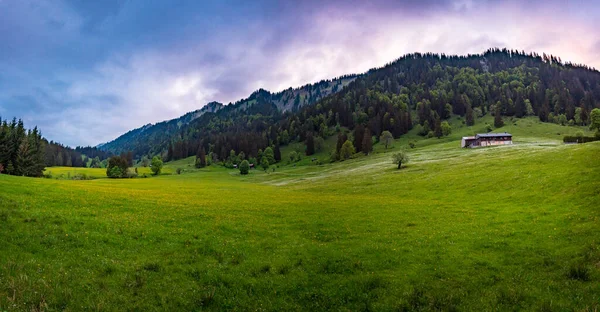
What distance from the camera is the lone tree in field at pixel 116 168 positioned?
511 feet

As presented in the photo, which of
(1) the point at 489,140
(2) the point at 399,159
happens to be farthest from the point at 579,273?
(1) the point at 489,140

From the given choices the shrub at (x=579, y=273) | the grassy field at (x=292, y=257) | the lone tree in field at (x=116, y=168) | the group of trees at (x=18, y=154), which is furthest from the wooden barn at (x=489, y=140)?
the group of trees at (x=18, y=154)

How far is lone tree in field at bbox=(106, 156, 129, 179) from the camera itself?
156m

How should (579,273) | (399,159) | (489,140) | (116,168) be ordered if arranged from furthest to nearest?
(116,168) → (489,140) → (399,159) → (579,273)

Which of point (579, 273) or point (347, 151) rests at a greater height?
point (347, 151)

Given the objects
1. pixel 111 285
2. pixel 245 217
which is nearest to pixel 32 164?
pixel 245 217

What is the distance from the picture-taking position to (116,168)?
512ft

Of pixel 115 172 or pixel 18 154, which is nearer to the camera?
pixel 18 154

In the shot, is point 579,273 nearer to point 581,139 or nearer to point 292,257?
point 292,257

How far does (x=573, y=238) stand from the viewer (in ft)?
67.5

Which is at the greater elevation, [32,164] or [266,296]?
[32,164]

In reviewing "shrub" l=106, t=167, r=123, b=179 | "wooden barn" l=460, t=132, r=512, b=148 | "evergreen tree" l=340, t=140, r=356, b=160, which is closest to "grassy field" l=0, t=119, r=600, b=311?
"wooden barn" l=460, t=132, r=512, b=148

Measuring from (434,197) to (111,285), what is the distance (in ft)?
164

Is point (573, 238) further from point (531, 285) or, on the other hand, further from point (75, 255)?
point (75, 255)
